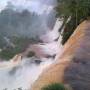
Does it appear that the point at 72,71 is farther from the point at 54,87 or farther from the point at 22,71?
the point at 22,71

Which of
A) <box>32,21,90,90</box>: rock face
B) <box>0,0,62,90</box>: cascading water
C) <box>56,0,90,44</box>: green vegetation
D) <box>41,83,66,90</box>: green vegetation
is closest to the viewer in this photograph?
<box>41,83,66,90</box>: green vegetation

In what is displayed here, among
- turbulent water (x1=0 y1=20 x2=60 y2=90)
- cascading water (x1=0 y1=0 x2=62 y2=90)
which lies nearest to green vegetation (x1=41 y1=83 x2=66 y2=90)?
cascading water (x1=0 y1=0 x2=62 y2=90)

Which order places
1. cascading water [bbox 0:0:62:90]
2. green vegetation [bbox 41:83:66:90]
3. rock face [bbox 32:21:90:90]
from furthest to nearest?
cascading water [bbox 0:0:62:90] < rock face [bbox 32:21:90:90] < green vegetation [bbox 41:83:66:90]

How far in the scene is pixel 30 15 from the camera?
22422mm

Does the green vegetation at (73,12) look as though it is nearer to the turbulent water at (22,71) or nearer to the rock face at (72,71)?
the turbulent water at (22,71)

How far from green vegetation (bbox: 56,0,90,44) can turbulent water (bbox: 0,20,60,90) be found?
1.17 meters

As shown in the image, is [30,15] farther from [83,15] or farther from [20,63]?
[83,15]

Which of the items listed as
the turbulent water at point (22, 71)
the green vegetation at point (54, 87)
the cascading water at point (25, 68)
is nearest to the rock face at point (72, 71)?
the green vegetation at point (54, 87)

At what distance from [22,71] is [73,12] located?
8.72 ft

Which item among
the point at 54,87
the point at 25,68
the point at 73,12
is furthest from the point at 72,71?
the point at 25,68

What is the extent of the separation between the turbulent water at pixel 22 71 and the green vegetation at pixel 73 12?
1167 mm

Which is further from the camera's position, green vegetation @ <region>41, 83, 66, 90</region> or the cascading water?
the cascading water

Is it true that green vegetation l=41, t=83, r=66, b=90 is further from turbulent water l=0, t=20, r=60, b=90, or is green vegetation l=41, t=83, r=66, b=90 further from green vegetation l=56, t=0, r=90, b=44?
turbulent water l=0, t=20, r=60, b=90

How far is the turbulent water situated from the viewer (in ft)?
47.0
